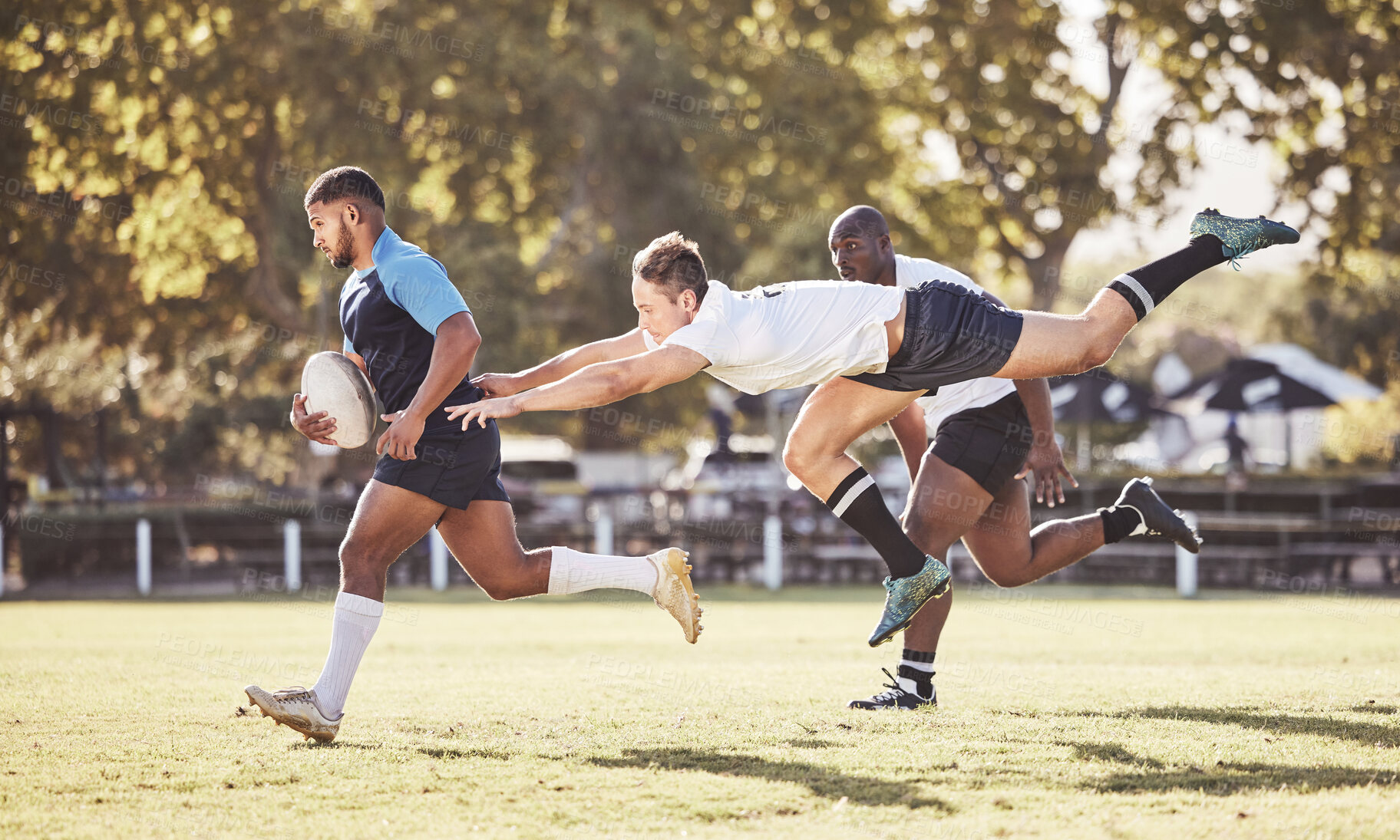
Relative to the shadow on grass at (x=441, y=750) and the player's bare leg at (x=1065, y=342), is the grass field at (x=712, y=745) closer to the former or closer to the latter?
the shadow on grass at (x=441, y=750)

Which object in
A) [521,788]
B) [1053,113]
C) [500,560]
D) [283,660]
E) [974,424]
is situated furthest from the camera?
[1053,113]

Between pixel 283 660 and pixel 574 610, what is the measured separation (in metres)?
6.76

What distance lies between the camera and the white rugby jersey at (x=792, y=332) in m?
4.85

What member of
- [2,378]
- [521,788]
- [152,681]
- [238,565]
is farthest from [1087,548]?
[2,378]

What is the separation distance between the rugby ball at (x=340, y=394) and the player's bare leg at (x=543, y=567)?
535mm

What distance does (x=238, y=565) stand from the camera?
20.5m

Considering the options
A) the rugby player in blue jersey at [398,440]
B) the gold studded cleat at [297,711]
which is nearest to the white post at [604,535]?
the rugby player in blue jersey at [398,440]

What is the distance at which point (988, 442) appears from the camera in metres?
6.27

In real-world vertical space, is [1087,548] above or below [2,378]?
below

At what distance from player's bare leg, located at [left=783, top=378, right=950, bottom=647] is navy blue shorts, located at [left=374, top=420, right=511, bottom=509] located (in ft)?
4.33

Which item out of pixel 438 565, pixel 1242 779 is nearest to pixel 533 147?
pixel 438 565

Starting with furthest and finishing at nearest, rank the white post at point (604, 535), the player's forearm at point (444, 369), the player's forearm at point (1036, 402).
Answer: the white post at point (604, 535), the player's forearm at point (1036, 402), the player's forearm at point (444, 369)

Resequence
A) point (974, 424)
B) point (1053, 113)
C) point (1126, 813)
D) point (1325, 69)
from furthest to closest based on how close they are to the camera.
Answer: point (1053, 113) < point (1325, 69) < point (974, 424) < point (1126, 813)

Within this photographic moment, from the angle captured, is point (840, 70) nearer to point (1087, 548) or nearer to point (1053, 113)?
point (1053, 113)
